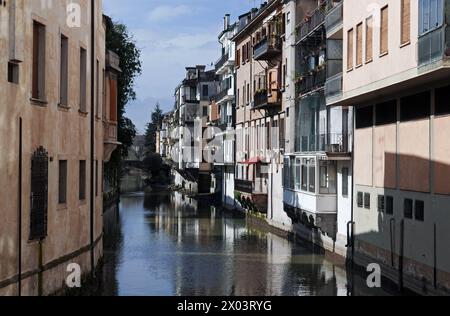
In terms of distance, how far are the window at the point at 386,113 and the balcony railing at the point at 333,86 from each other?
2.37m

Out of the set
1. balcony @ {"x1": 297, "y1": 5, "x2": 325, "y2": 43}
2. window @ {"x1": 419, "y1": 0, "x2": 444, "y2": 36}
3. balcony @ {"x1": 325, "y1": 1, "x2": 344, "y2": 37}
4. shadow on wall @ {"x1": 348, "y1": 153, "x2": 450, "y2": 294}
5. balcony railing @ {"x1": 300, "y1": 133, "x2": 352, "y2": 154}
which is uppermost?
balcony @ {"x1": 297, "y1": 5, "x2": 325, "y2": 43}

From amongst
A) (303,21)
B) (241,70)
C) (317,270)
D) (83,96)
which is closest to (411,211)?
(317,270)

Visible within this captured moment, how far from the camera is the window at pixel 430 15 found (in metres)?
17.4

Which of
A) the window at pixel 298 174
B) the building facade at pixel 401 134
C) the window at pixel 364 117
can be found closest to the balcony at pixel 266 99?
the window at pixel 298 174

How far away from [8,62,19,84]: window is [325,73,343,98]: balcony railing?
14.8 m

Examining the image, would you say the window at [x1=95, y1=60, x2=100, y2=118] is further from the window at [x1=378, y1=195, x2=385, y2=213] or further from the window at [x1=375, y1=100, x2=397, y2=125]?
the window at [x1=378, y1=195, x2=385, y2=213]

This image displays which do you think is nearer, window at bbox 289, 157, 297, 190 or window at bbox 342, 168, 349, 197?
window at bbox 342, 168, 349, 197

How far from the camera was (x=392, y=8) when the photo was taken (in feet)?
70.7

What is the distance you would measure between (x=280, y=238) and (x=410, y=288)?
16675 mm

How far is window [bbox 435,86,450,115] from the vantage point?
61.7ft

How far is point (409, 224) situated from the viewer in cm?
2173

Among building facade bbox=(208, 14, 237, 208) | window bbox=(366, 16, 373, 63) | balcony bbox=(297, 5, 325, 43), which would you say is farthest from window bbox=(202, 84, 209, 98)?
window bbox=(366, 16, 373, 63)

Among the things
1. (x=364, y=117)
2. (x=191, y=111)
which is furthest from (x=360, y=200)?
(x=191, y=111)

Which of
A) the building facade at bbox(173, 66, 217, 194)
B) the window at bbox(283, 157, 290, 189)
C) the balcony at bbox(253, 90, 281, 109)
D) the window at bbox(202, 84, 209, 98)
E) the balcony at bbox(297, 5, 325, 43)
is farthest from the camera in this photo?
the window at bbox(202, 84, 209, 98)
